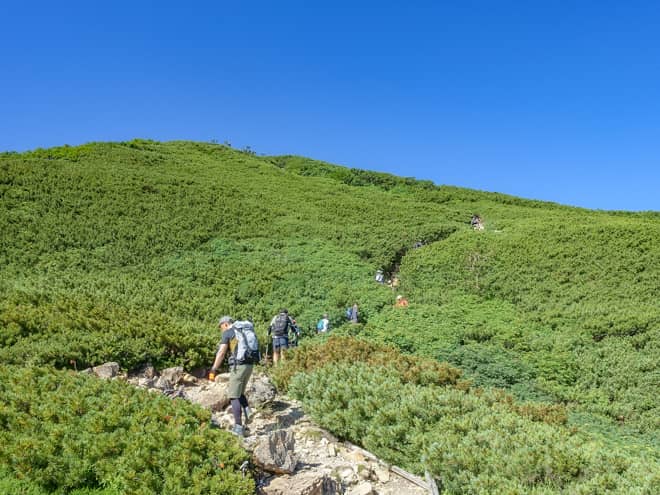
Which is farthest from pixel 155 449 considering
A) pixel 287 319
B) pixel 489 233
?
pixel 489 233

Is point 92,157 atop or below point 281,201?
atop

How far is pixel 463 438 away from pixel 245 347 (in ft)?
12.5

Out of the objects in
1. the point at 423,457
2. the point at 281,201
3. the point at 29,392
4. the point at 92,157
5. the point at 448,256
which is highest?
the point at 92,157

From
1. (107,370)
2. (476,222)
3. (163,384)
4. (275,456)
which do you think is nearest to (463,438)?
(275,456)

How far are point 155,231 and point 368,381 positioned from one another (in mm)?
21015

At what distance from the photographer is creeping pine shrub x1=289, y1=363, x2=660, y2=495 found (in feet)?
19.1

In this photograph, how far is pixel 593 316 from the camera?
56.6ft

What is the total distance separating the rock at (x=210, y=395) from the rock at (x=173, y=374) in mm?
307

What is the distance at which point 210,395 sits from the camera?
951cm

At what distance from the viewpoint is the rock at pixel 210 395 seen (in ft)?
29.9

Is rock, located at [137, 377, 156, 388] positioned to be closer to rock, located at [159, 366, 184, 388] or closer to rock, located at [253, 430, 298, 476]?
rock, located at [159, 366, 184, 388]

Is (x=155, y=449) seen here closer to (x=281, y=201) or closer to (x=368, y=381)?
(x=368, y=381)

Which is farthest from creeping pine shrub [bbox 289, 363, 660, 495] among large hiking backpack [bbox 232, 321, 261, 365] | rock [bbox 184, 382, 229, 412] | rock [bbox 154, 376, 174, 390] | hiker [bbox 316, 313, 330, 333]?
hiker [bbox 316, 313, 330, 333]

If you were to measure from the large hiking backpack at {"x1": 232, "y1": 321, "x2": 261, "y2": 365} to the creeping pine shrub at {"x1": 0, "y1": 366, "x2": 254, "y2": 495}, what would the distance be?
103cm
